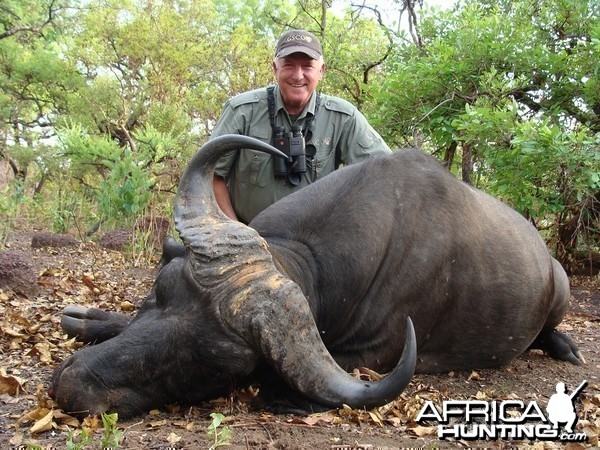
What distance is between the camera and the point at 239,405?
10.1 ft

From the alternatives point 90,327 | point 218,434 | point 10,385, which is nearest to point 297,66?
point 90,327

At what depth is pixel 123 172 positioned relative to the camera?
8.52 meters

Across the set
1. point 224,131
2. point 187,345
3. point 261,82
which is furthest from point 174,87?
point 187,345

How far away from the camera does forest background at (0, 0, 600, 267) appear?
706cm

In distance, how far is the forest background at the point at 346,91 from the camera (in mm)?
7059

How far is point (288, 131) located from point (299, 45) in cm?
74

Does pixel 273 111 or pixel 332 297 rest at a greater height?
pixel 273 111

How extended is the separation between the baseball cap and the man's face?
0.06m

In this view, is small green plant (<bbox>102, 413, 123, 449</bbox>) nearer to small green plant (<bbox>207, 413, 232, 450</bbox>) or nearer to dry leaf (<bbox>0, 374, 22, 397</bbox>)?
small green plant (<bbox>207, 413, 232, 450</bbox>)

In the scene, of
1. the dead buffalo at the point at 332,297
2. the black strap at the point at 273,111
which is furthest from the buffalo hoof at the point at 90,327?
the black strap at the point at 273,111

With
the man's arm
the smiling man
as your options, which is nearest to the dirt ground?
the man's arm

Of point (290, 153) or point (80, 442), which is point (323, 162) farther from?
point (80, 442)

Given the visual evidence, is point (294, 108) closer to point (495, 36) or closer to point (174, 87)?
point (495, 36)

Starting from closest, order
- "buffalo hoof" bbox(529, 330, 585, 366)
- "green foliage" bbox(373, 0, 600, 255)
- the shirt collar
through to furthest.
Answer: "buffalo hoof" bbox(529, 330, 585, 366) → the shirt collar → "green foliage" bbox(373, 0, 600, 255)
